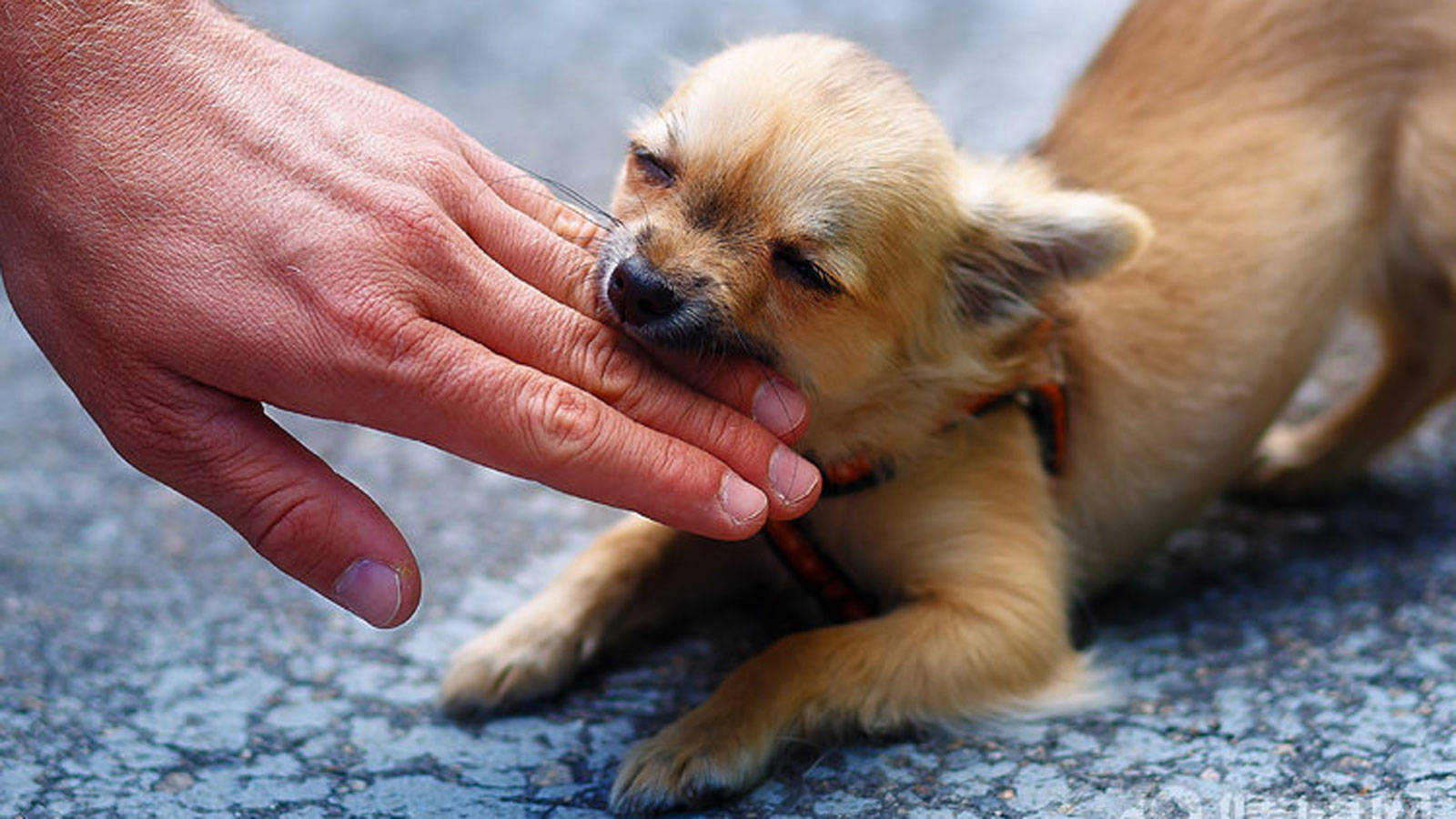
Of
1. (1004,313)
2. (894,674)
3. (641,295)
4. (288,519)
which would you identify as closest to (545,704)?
(894,674)

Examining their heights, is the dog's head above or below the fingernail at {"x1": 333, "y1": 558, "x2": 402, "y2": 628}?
above

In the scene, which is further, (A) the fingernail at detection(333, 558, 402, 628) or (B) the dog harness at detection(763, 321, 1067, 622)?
(B) the dog harness at detection(763, 321, 1067, 622)

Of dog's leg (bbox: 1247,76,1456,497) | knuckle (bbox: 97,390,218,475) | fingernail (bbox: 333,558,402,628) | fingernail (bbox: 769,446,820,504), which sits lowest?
fingernail (bbox: 333,558,402,628)

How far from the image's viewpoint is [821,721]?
267 centimetres

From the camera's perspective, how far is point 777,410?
2422 mm

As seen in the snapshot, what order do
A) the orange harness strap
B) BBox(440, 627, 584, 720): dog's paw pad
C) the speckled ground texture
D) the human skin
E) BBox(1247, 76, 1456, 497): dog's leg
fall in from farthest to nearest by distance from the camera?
BBox(1247, 76, 1456, 497): dog's leg → the orange harness strap → BBox(440, 627, 584, 720): dog's paw pad → the speckled ground texture → the human skin

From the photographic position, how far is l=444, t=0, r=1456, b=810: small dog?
8.41 ft

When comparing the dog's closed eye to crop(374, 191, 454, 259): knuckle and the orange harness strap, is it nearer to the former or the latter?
the orange harness strap

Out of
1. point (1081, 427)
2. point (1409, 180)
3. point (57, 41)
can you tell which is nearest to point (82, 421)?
point (57, 41)

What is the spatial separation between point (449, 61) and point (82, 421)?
349 centimetres

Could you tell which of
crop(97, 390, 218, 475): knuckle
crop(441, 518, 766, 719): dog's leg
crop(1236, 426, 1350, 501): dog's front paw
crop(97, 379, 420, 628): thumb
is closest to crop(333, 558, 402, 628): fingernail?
crop(97, 379, 420, 628): thumb

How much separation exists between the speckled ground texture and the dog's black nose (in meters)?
0.91

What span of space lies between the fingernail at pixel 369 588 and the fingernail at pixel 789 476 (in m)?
0.66

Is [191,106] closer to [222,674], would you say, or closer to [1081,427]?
[222,674]
